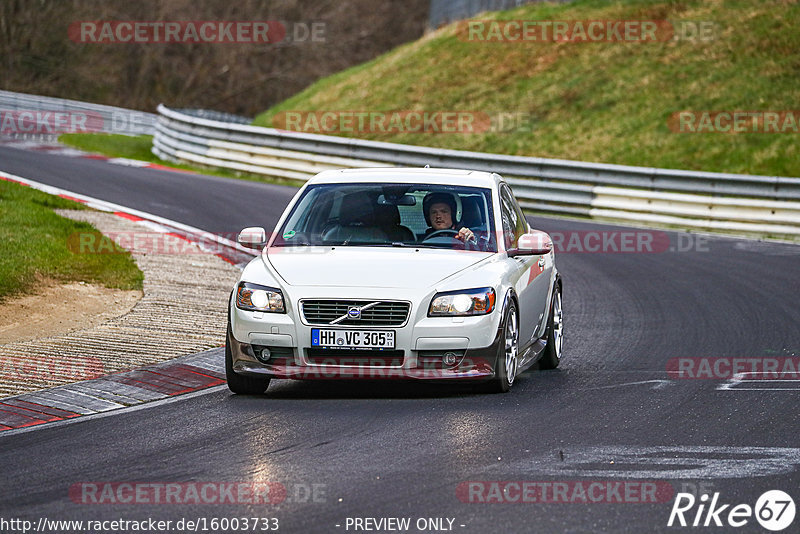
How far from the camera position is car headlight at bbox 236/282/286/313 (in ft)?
28.5

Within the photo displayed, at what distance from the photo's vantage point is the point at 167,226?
61.7 feet

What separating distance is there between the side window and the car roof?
0.57ft

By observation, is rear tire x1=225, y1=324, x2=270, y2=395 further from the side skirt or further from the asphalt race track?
the side skirt

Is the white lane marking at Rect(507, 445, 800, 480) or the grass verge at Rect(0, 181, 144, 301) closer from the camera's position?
the white lane marking at Rect(507, 445, 800, 480)

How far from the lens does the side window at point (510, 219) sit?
9930 millimetres

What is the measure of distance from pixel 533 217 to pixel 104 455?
16777 millimetres

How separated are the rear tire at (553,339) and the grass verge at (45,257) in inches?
198

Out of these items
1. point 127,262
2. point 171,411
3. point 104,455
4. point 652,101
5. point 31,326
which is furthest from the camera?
point 652,101

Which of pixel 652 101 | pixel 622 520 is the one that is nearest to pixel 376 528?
pixel 622 520

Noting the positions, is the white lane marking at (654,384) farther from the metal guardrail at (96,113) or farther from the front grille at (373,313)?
the metal guardrail at (96,113)

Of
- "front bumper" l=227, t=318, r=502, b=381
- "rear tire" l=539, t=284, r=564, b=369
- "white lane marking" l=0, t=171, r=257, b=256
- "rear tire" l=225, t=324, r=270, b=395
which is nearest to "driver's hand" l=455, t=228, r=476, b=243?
"front bumper" l=227, t=318, r=502, b=381

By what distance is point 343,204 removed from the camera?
32.5ft

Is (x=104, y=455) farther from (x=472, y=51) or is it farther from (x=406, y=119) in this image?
(x=472, y=51)

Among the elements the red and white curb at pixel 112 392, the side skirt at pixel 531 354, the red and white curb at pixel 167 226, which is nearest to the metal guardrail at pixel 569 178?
the red and white curb at pixel 167 226
